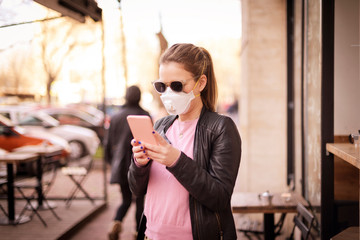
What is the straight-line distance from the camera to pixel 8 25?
14.6ft

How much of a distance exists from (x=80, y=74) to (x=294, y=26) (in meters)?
23.7

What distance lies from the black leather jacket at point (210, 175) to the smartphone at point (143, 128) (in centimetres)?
17

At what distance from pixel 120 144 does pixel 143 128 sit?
3.35 meters

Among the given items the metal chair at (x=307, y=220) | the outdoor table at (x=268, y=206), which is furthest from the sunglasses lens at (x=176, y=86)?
the outdoor table at (x=268, y=206)

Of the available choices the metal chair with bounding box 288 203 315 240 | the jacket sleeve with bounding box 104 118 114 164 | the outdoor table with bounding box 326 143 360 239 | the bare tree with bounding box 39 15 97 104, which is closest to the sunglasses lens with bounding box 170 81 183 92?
the outdoor table with bounding box 326 143 360 239

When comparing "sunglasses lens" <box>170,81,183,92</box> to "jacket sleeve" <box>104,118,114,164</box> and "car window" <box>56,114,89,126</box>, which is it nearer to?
"jacket sleeve" <box>104,118,114,164</box>

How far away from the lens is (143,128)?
1.61 m

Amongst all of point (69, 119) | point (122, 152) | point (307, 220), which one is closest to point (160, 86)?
point (307, 220)

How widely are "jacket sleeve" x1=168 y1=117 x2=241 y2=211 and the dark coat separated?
3.12m

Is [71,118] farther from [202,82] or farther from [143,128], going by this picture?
[143,128]

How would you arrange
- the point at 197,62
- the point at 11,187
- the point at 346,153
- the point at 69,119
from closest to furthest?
the point at 197,62 → the point at 346,153 → the point at 11,187 → the point at 69,119

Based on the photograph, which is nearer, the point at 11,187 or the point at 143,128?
the point at 143,128

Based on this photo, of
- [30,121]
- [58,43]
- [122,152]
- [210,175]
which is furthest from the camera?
[58,43]

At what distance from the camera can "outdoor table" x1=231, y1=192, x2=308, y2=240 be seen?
12.3ft
